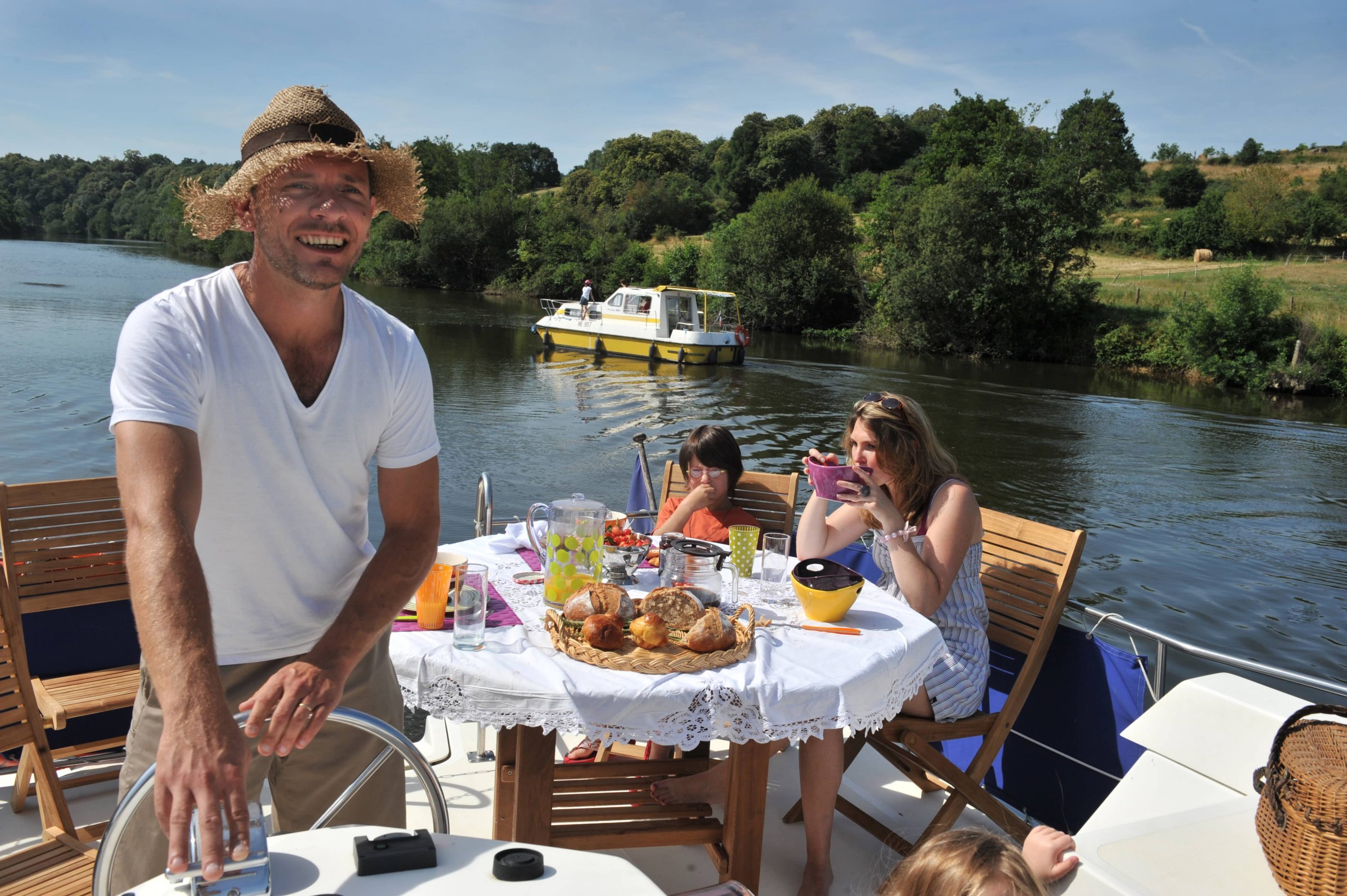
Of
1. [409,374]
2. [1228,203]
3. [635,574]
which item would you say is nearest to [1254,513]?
[635,574]

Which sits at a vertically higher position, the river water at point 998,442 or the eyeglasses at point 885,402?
the eyeglasses at point 885,402

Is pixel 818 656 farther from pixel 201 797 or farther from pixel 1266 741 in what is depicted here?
pixel 201 797

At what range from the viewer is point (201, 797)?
1059 mm

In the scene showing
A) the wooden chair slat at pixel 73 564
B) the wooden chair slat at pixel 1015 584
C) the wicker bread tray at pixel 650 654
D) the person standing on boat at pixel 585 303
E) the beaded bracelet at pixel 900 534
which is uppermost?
the person standing on boat at pixel 585 303

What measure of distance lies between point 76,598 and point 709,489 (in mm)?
2373

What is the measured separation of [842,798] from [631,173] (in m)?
Result: 71.1

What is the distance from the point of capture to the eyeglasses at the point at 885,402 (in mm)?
3262

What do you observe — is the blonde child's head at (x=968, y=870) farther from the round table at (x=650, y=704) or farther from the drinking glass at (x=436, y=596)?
the drinking glass at (x=436, y=596)

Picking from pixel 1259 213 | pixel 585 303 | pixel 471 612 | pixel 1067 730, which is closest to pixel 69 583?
pixel 471 612

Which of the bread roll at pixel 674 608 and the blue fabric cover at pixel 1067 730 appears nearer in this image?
the bread roll at pixel 674 608

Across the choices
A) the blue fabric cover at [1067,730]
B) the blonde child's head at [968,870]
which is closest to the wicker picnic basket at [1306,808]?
the blonde child's head at [968,870]

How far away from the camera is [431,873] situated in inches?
44.3

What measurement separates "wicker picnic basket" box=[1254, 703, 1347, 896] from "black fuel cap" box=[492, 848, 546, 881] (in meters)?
1.49

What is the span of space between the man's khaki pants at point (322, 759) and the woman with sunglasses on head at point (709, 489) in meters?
2.24
